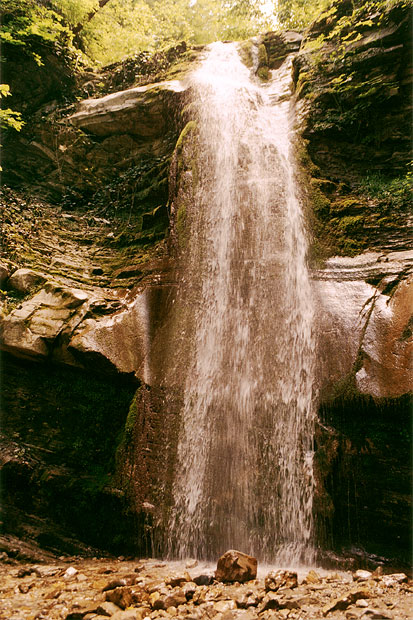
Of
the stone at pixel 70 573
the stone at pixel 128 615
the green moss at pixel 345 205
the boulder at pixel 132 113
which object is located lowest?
the stone at pixel 70 573

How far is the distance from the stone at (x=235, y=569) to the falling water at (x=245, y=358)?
1.12 metres

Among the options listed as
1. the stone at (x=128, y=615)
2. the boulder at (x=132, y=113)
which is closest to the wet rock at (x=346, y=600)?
the stone at (x=128, y=615)

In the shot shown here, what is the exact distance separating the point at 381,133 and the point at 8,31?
8.39 meters

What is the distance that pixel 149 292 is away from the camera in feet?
20.4

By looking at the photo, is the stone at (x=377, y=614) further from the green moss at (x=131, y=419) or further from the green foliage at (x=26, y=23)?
the green foliage at (x=26, y=23)

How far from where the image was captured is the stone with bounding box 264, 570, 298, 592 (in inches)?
118

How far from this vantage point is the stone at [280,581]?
9.80 feet

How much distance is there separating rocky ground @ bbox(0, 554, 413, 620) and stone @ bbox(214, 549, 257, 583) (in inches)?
2.0

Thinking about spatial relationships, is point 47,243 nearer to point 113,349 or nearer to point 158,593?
point 113,349

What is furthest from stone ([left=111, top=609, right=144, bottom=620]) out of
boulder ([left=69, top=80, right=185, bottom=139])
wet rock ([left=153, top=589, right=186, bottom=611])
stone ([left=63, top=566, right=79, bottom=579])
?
boulder ([left=69, top=80, right=185, bottom=139])

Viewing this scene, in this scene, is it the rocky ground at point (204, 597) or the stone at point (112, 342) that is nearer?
the rocky ground at point (204, 597)

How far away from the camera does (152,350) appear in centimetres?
573

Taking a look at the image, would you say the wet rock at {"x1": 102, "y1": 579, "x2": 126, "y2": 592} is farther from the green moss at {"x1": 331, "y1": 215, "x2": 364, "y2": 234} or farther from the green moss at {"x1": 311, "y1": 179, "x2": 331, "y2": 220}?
the green moss at {"x1": 311, "y1": 179, "x2": 331, "y2": 220}

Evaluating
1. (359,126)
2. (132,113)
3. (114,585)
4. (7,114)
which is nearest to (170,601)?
(114,585)
